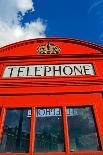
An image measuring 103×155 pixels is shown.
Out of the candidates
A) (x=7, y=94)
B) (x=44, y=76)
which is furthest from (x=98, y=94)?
(x=7, y=94)

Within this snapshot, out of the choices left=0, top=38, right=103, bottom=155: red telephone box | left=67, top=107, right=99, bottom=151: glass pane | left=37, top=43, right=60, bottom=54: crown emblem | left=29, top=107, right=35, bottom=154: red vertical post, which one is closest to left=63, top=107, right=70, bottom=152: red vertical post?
left=0, top=38, right=103, bottom=155: red telephone box

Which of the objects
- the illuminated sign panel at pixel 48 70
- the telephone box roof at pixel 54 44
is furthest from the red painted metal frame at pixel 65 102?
the telephone box roof at pixel 54 44

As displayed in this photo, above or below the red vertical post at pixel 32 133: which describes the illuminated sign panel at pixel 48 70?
above

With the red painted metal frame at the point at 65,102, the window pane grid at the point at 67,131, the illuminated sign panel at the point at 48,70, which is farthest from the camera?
the illuminated sign panel at the point at 48,70

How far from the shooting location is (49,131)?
7.92 metres

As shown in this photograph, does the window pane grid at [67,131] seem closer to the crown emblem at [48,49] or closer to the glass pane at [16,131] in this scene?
the glass pane at [16,131]

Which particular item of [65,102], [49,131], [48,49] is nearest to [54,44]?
[48,49]

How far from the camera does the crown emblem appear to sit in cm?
966

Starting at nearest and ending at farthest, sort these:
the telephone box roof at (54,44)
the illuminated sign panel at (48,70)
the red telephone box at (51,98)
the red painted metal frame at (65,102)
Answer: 1. the red telephone box at (51,98)
2. the red painted metal frame at (65,102)
3. the illuminated sign panel at (48,70)
4. the telephone box roof at (54,44)

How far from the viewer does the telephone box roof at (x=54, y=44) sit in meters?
9.65

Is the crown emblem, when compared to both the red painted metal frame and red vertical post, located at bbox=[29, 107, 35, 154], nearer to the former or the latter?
the red painted metal frame

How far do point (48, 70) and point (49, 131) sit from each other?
83.6 inches

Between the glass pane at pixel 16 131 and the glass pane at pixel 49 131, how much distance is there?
0.97 ft

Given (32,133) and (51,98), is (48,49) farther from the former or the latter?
(32,133)
